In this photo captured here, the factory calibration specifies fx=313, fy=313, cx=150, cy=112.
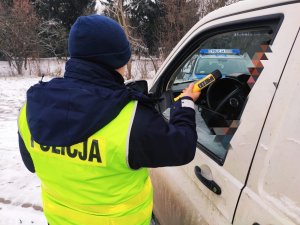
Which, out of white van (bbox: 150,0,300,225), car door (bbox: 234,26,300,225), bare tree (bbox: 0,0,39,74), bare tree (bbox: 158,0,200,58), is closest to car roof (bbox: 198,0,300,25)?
white van (bbox: 150,0,300,225)

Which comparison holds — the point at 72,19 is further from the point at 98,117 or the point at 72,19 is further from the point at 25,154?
the point at 98,117

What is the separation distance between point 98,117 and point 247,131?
57 cm

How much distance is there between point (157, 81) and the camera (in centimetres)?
220

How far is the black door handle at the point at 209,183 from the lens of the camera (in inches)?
52.7

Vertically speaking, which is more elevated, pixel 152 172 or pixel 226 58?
pixel 226 58

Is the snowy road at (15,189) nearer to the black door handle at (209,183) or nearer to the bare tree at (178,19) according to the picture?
the black door handle at (209,183)

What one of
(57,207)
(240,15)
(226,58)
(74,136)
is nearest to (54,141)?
(74,136)

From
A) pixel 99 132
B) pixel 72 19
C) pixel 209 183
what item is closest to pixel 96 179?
pixel 99 132

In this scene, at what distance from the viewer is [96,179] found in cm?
131

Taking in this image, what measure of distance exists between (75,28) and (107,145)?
1.72ft

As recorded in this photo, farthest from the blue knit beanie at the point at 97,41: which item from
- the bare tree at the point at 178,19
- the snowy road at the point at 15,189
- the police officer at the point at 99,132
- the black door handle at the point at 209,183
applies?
the bare tree at the point at 178,19

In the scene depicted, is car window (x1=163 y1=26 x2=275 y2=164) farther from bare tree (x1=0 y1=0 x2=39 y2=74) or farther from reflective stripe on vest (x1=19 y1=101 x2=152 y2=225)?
bare tree (x1=0 y1=0 x2=39 y2=74)

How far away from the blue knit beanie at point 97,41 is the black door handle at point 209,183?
0.65 meters

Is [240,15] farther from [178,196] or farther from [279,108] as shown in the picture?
[178,196]
